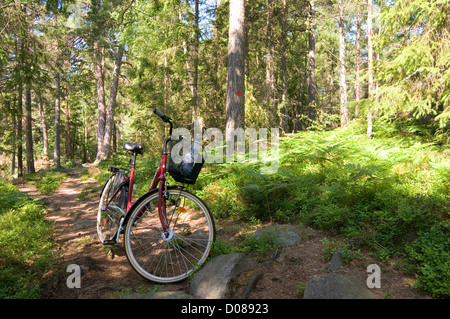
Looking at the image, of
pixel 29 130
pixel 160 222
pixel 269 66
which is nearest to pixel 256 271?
pixel 160 222

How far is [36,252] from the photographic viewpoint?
365 centimetres

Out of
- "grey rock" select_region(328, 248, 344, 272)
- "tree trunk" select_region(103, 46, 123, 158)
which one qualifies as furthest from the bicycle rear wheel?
"tree trunk" select_region(103, 46, 123, 158)

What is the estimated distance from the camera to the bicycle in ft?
9.71

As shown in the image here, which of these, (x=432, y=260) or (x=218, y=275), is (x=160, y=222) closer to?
(x=218, y=275)

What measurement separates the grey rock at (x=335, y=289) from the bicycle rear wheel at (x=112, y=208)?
248 cm

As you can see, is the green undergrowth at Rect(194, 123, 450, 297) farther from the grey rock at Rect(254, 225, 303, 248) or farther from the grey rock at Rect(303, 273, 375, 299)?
the grey rock at Rect(303, 273, 375, 299)

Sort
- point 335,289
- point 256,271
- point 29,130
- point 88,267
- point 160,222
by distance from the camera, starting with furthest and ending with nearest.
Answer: point 29,130 < point 160,222 < point 88,267 < point 256,271 < point 335,289

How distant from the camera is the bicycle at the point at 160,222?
2961 millimetres

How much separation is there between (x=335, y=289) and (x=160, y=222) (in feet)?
6.83

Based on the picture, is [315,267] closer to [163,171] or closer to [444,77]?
[163,171]

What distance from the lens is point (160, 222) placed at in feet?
10.7

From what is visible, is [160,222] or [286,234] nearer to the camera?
[160,222]

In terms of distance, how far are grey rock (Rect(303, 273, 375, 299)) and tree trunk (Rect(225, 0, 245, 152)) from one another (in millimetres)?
5295

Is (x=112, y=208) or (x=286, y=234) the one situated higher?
(x=112, y=208)
